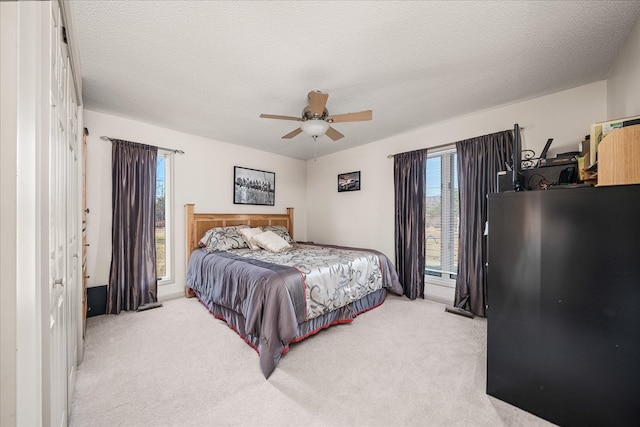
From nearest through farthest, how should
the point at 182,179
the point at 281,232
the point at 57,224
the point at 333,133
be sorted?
1. the point at 57,224
2. the point at 333,133
3. the point at 182,179
4. the point at 281,232

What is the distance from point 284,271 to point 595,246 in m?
2.14

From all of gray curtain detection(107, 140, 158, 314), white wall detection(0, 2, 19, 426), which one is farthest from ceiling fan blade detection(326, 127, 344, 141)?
gray curtain detection(107, 140, 158, 314)

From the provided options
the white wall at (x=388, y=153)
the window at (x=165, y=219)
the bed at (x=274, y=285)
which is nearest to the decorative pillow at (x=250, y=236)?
the bed at (x=274, y=285)

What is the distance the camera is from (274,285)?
2.24 meters

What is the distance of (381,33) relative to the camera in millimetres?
1780

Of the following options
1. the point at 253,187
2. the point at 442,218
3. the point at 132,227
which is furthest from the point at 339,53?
the point at 132,227

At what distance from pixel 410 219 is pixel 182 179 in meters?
3.44

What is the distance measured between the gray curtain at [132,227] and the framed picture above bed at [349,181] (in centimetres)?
295

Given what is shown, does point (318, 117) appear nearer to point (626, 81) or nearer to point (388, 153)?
point (388, 153)

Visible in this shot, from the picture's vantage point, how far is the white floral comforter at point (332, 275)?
2514 millimetres

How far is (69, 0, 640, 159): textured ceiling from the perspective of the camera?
1.60 meters

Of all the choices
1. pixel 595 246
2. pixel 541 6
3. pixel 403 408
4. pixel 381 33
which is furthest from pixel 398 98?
pixel 403 408

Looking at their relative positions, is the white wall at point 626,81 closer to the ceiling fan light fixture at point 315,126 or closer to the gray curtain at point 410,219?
the gray curtain at point 410,219

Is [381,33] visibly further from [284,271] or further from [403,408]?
[403,408]
